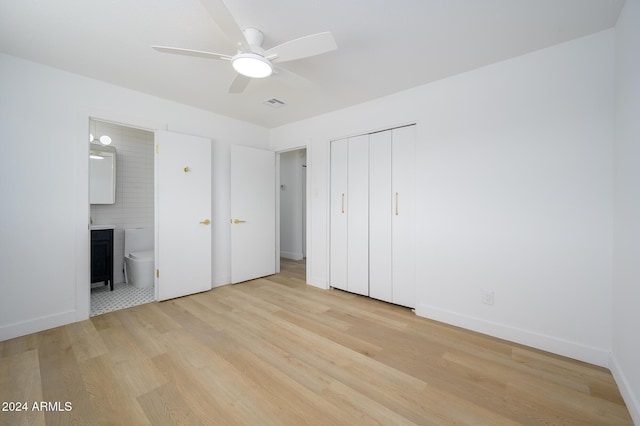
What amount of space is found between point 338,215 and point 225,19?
2565 millimetres

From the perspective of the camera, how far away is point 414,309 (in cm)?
288

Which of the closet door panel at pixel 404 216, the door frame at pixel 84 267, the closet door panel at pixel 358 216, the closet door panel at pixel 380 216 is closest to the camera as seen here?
the door frame at pixel 84 267

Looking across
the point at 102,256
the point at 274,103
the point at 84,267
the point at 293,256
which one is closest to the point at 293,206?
the point at 293,256

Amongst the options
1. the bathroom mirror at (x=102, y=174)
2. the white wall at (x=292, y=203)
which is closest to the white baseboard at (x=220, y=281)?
the bathroom mirror at (x=102, y=174)

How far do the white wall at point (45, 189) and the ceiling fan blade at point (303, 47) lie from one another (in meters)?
2.24

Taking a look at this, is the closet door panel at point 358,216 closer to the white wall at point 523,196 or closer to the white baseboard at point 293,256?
the white wall at point 523,196

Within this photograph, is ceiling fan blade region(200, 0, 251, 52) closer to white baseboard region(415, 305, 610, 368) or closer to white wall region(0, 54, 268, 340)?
white wall region(0, 54, 268, 340)

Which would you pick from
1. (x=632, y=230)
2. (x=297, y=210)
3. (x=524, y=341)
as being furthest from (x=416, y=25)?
(x=297, y=210)

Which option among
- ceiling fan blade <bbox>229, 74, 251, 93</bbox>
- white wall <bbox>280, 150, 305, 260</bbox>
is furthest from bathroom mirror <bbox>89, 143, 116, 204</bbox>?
white wall <bbox>280, 150, 305, 260</bbox>

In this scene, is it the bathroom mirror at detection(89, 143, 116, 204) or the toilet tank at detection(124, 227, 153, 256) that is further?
the toilet tank at detection(124, 227, 153, 256)

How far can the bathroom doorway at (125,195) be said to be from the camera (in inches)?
144

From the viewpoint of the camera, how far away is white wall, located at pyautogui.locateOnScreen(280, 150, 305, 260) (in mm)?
5793

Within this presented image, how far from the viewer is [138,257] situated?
364 centimetres

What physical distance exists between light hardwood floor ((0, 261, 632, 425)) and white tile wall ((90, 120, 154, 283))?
5.83ft
